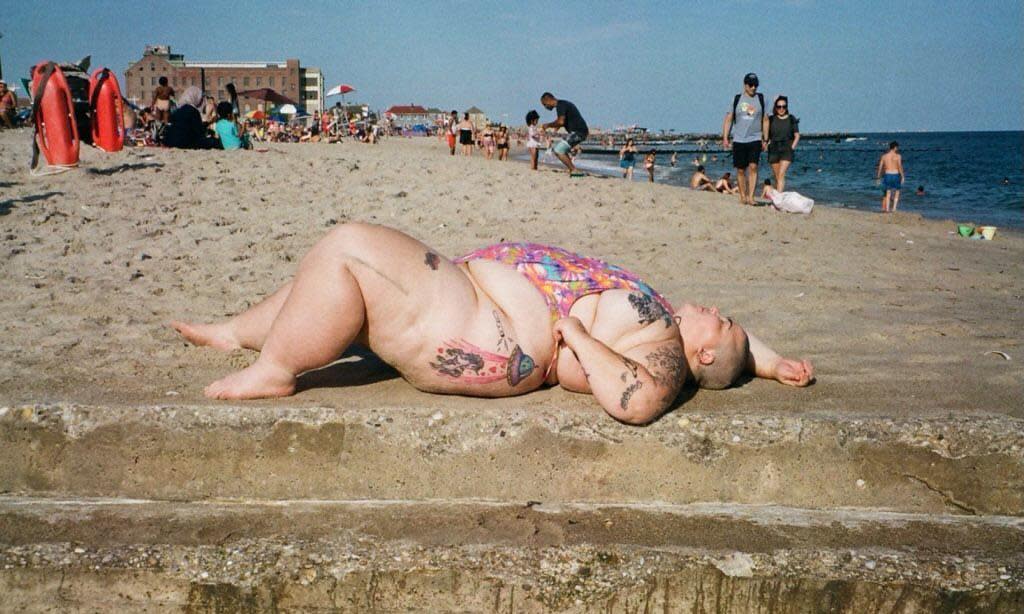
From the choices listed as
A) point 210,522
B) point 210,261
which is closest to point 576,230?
point 210,261

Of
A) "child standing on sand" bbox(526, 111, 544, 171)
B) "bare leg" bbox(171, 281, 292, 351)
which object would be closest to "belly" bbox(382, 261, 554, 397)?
"bare leg" bbox(171, 281, 292, 351)

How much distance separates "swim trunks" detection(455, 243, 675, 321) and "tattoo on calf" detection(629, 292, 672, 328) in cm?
4

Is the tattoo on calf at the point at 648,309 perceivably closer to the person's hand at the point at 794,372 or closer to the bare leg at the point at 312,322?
the person's hand at the point at 794,372

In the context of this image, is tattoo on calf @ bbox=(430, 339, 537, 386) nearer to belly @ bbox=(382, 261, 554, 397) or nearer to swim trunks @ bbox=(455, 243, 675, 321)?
belly @ bbox=(382, 261, 554, 397)

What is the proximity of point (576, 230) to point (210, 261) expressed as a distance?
3.34 m

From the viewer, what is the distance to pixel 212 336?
3.17 m

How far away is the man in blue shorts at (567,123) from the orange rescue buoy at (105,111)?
24.0 ft

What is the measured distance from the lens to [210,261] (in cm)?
509

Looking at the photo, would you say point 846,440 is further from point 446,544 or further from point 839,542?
point 446,544

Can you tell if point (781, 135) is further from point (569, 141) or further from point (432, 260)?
point (432, 260)

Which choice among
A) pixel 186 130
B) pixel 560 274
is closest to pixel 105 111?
pixel 186 130

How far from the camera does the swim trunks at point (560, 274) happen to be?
8.57 feet

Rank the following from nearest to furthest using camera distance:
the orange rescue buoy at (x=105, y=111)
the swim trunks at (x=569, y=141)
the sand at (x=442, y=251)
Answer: the sand at (x=442, y=251) < the orange rescue buoy at (x=105, y=111) < the swim trunks at (x=569, y=141)

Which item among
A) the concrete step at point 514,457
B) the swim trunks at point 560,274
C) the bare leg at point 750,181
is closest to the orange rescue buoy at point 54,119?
the concrete step at point 514,457
